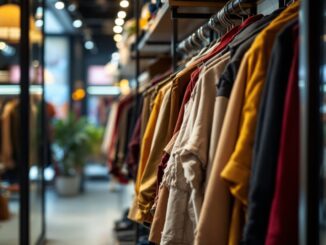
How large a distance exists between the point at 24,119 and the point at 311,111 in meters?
3.21

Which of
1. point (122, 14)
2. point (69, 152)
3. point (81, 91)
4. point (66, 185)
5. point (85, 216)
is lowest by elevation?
point (85, 216)

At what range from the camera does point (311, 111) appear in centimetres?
99

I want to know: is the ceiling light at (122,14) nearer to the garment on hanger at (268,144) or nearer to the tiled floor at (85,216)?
the tiled floor at (85,216)

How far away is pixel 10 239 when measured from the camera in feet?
14.8

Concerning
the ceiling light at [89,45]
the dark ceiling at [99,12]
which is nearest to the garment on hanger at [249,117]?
the dark ceiling at [99,12]

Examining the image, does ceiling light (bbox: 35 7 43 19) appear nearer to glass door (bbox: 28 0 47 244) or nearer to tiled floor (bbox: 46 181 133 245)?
glass door (bbox: 28 0 47 244)

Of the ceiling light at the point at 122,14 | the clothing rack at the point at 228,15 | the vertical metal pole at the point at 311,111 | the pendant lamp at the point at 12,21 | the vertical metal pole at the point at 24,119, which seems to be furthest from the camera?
the ceiling light at the point at 122,14

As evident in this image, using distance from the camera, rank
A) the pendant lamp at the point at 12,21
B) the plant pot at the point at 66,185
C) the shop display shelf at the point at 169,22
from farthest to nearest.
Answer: the plant pot at the point at 66,185 < the pendant lamp at the point at 12,21 < the shop display shelf at the point at 169,22

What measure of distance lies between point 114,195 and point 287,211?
738 cm

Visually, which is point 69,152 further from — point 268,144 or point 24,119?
point 268,144

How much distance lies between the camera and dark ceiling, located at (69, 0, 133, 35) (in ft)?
25.9

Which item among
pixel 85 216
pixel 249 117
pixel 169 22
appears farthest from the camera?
pixel 85 216

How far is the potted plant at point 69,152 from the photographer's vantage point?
821 cm

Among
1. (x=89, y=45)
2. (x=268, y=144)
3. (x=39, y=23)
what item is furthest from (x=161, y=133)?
(x=89, y=45)
